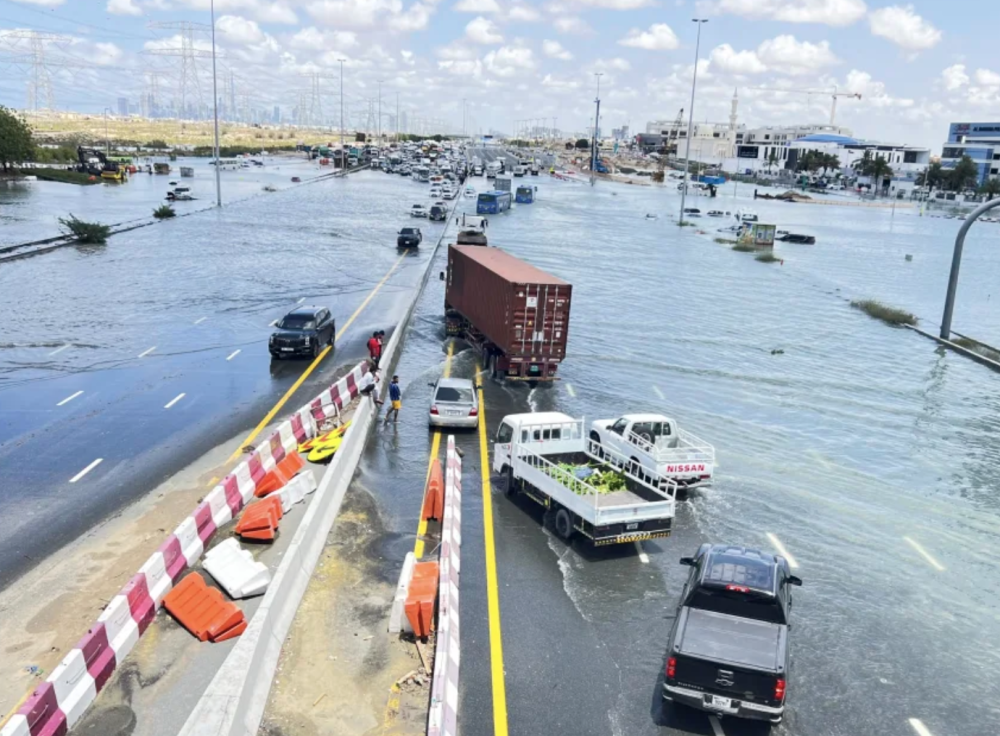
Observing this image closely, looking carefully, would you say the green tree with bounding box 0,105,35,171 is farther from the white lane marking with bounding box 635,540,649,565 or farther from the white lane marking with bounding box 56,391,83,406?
the white lane marking with bounding box 635,540,649,565

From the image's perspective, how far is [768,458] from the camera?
78.5 feet

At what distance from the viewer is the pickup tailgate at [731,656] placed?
1065cm

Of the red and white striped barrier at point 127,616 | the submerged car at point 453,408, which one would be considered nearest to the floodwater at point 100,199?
the submerged car at point 453,408

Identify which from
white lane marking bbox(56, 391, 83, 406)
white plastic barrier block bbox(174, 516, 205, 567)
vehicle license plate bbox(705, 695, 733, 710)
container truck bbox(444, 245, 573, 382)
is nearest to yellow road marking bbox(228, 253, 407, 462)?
white plastic barrier block bbox(174, 516, 205, 567)

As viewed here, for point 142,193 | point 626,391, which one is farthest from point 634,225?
point 626,391

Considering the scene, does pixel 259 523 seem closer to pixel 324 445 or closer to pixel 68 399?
pixel 324 445

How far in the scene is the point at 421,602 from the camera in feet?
41.2

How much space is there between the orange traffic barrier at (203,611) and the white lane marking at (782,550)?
11.2 m

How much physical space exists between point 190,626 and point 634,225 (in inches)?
4004

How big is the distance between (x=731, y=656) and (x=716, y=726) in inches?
46.0

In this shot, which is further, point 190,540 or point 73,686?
point 190,540

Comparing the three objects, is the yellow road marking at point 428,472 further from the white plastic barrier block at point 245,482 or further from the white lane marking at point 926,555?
the white lane marking at point 926,555

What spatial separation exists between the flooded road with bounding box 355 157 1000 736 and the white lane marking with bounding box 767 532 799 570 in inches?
2.5

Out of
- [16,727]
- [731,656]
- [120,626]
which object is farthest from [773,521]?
[16,727]
